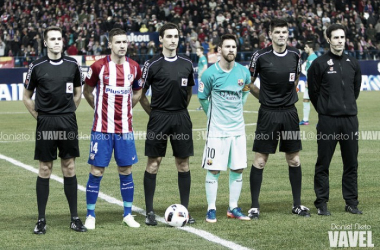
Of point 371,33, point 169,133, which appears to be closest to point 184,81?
point 169,133

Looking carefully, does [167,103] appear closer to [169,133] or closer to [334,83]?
[169,133]

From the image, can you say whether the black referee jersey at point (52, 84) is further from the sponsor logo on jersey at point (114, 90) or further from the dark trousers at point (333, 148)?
the dark trousers at point (333, 148)

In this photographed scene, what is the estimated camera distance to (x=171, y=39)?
8570 millimetres

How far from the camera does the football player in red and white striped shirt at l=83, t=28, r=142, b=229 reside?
8359mm

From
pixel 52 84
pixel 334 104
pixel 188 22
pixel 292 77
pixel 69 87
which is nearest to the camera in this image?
pixel 52 84

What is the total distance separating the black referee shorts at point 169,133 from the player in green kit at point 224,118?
12.3 inches

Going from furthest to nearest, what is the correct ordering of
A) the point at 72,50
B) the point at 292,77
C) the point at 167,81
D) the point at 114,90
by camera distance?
Answer: the point at 72,50
the point at 292,77
the point at 167,81
the point at 114,90

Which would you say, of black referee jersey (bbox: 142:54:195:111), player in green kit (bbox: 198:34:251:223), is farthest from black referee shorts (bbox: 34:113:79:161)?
player in green kit (bbox: 198:34:251:223)

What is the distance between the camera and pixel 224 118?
28.6 feet

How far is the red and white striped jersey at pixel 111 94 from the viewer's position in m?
8.36

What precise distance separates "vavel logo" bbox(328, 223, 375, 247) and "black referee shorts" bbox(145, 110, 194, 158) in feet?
6.35

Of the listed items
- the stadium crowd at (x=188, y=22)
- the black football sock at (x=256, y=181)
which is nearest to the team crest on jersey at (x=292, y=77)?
the black football sock at (x=256, y=181)

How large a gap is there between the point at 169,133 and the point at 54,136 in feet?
→ 4.46

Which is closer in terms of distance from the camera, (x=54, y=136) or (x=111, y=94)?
(x=54, y=136)
